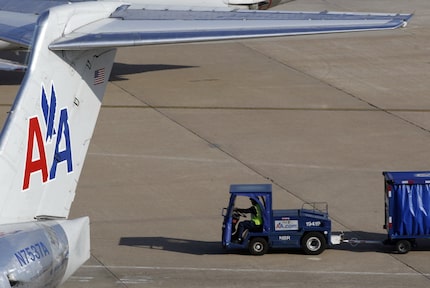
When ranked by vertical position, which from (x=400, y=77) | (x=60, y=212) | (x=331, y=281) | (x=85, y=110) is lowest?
(x=331, y=281)

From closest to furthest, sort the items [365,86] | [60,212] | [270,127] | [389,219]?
[60,212], [389,219], [270,127], [365,86]

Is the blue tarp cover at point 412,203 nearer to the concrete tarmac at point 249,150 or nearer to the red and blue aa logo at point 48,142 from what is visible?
the concrete tarmac at point 249,150

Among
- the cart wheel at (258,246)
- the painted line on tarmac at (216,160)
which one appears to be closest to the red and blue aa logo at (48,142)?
the cart wheel at (258,246)

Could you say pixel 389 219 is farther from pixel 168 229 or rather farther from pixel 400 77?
pixel 400 77

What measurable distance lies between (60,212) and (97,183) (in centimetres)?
1165

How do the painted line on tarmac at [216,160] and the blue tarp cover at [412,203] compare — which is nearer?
the blue tarp cover at [412,203]

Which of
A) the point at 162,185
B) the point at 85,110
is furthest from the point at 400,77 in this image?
the point at 85,110

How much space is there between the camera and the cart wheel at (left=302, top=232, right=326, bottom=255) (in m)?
22.1

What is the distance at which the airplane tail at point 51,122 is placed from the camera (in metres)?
13.2

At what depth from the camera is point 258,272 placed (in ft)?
69.5

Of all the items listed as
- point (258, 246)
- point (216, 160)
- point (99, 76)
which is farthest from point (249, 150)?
point (99, 76)

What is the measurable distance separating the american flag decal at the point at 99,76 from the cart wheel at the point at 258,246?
779 cm

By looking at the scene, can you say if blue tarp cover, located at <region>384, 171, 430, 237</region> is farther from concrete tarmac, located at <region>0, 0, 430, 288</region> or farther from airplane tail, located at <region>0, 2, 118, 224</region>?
airplane tail, located at <region>0, 2, 118, 224</region>

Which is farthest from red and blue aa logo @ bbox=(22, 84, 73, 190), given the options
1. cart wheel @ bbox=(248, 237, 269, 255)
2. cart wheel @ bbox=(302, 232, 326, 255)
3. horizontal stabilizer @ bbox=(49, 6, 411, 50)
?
cart wheel @ bbox=(302, 232, 326, 255)
